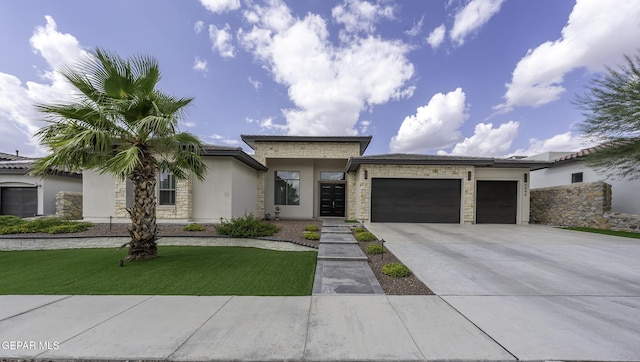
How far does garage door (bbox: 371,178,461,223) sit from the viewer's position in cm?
1298

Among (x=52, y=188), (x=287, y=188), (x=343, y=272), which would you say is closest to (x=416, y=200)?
(x=287, y=188)

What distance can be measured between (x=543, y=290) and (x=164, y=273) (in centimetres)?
731

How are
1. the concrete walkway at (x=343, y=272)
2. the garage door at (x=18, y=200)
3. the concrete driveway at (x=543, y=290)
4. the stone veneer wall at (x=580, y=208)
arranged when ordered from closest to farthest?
the concrete driveway at (x=543, y=290) < the concrete walkway at (x=343, y=272) < the stone veneer wall at (x=580, y=208) < the garage door at (x=18, y=200)

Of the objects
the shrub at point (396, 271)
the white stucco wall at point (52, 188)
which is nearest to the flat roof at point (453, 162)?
the shrub at point (396, 271)

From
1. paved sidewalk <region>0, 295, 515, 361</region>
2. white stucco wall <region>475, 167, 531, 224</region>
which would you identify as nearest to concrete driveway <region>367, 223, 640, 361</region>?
paved sidewalk <region>0, 295, 515, 361</region>

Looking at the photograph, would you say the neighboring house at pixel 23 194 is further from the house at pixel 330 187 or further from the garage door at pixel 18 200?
the house at pixel 330 187

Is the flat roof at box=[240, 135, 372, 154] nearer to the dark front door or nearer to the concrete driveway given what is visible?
the dark front door

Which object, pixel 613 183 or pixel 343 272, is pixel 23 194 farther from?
pixel 613 183

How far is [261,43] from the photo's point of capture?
12.3 metres

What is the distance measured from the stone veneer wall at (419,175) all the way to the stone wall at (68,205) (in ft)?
49.9

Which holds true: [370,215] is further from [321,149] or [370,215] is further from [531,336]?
[531,336]

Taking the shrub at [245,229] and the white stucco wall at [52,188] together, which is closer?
the shrub at [245,229]

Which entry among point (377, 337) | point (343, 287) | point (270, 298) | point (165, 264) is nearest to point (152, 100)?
point (165, 264)

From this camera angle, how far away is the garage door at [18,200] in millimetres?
12969
